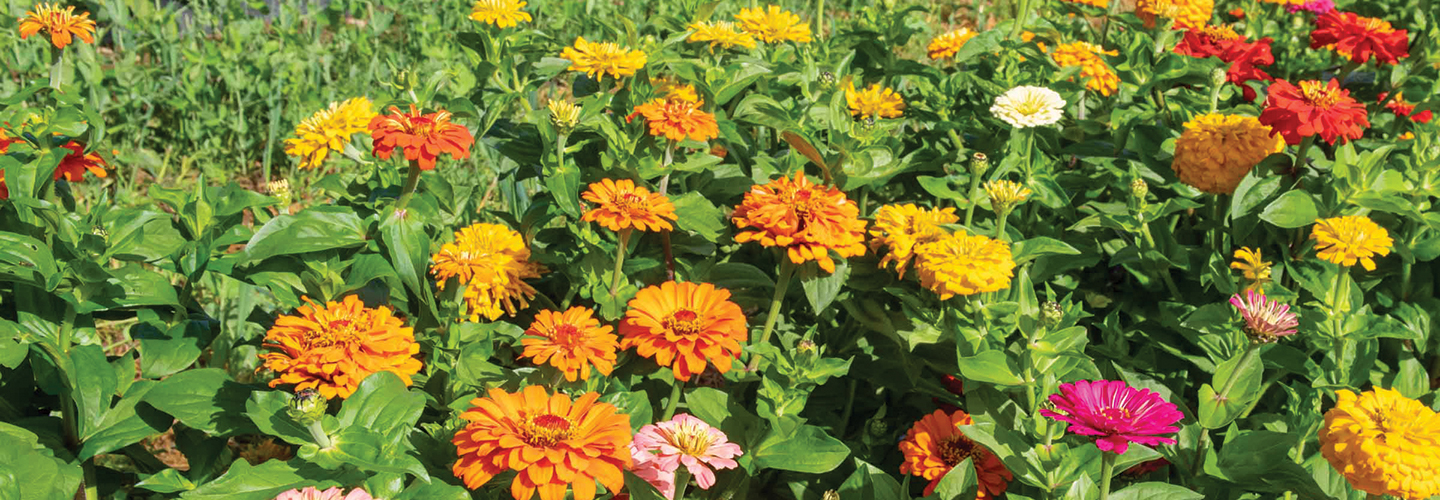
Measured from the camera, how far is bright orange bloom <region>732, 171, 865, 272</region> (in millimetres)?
1676

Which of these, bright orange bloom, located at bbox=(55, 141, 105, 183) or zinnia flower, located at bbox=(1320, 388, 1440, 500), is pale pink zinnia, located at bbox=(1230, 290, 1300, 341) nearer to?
zinnia flower, located at bbox=(1320, 388, 1440, 500)

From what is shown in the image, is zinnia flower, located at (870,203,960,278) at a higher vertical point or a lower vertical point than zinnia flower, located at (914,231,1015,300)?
lower

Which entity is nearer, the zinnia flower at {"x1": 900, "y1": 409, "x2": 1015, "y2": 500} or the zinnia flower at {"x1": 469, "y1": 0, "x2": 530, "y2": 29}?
the zinnia flower at {"x1": 900, "y1": 409, "x2": 1015, "y2": 500}

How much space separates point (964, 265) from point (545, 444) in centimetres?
72

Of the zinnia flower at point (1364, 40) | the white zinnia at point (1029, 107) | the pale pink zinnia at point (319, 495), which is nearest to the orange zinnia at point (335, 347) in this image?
the pale pink zinnia at point (319, 495)

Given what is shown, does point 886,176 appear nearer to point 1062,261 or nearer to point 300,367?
point 1062,261

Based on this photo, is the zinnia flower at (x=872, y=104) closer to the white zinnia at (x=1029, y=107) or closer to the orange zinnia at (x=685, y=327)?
the white zinnia at (x=1029, y=107)

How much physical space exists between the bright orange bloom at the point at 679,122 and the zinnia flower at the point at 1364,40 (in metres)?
1.49

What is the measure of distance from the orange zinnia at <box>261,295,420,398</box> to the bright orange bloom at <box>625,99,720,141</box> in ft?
1.85

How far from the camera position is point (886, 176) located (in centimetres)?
204

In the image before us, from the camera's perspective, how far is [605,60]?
2.01 meters

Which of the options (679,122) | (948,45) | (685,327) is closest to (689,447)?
(685,327)

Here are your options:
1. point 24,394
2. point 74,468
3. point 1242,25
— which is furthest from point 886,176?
point 1242,25

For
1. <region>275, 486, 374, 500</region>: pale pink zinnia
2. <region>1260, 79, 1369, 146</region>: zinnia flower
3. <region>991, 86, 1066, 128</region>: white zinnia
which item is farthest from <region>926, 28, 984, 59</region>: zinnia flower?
<region>275, 486, 374, 500</region>: pale pink zinnia
